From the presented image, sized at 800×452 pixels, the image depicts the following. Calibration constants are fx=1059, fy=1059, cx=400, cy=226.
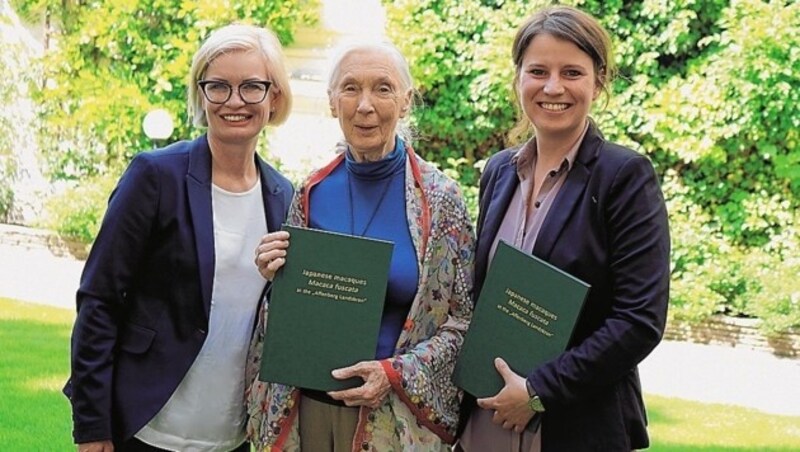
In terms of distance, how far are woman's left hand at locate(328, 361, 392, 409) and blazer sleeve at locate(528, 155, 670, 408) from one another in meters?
0.39

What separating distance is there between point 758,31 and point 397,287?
9611 millimetres

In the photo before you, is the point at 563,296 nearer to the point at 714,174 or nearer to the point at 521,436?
the point at 521,436

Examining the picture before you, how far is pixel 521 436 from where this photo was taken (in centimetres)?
281

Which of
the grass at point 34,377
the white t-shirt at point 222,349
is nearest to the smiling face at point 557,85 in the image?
the white t-shirt at point 222,349

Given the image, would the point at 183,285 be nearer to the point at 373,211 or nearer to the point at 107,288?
the point at 107,288

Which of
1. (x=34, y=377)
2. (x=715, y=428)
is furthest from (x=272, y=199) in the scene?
(x=715, y=428)

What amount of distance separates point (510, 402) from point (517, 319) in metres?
0.21

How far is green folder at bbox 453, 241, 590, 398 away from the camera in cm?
262

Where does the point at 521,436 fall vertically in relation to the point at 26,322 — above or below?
above

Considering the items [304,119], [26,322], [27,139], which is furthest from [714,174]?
[27,139]

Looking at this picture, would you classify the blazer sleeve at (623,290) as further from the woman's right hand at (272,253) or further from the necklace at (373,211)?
the woman's right hand at (272,253)

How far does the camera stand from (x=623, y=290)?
2.65m

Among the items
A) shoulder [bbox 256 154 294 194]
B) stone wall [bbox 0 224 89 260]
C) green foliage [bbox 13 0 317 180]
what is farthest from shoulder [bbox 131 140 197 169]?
stone wall [bbox 0 224 89 260]

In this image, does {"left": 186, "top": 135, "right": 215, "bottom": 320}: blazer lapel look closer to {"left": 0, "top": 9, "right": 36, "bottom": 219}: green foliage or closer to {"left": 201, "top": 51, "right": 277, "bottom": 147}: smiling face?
{"left": 201, "top": 51, "right": 277, "bottom": 147}: smiling face
